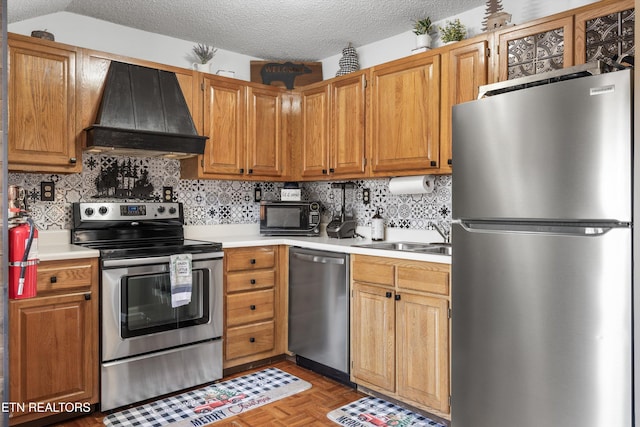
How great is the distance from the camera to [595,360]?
159 cm

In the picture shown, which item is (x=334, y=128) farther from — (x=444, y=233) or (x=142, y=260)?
(x=142, y=260)

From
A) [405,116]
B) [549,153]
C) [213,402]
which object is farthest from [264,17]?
[213,402]

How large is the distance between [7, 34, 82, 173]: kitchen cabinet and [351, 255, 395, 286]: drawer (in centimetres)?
186

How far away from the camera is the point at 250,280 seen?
333 cm

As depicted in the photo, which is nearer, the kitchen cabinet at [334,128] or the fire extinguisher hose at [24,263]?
the fire extinguisher hose at [24,263]

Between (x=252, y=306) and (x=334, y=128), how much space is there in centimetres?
147

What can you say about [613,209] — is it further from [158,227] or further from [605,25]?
[158,227]

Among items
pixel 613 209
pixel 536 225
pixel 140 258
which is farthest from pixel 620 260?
pixel 140 258

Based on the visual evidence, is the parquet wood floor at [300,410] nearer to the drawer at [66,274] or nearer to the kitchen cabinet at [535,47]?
the drawer at [66,274]

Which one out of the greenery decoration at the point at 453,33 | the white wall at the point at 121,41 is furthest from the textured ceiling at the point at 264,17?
the greenery decoration at the point at 453,33

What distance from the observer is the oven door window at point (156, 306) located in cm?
272

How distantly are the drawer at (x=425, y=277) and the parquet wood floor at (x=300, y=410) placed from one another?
2.73 feet

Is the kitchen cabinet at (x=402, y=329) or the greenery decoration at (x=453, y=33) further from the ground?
the greenery decoration at (x=453, y=33)

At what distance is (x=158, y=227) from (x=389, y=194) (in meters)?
1.73
